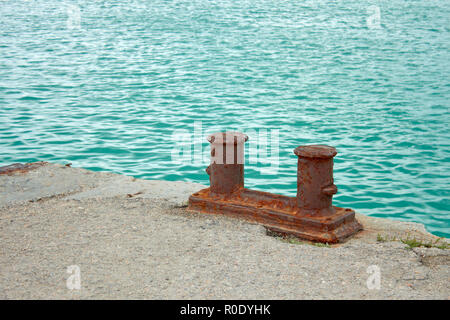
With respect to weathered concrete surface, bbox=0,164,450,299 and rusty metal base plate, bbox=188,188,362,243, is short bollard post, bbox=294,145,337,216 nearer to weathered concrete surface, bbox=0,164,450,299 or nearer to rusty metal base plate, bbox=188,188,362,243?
rusty metal base plate, bbox=188,188,362,243

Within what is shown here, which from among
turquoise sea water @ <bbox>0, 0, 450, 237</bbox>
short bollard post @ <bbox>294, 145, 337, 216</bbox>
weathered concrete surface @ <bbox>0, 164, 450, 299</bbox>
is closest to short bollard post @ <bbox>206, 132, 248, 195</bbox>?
weathered concrete surface @ <bbox>0, 164, 450, 299</bbox>

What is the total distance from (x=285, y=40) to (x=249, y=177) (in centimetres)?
1183

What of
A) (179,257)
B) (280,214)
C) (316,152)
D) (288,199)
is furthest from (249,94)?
(179,257)

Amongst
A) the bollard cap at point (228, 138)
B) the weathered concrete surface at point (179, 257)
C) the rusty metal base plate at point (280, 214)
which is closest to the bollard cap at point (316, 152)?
the rusty metal base plate at point (280, 214)

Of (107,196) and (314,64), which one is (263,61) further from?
(107,196)

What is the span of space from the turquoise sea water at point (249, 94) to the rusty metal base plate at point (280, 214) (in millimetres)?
2323

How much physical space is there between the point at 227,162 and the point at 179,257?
127 centimetres

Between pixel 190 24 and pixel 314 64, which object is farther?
pixel 190 24

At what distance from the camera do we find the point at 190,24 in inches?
880

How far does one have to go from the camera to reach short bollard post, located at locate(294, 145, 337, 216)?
4.84 m

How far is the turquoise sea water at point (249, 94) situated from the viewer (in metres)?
8.59

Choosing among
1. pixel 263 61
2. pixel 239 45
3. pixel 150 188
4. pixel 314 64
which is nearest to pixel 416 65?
pixel 314 64

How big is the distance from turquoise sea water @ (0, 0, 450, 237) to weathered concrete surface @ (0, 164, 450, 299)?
2627mm

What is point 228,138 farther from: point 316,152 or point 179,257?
point 179,257
